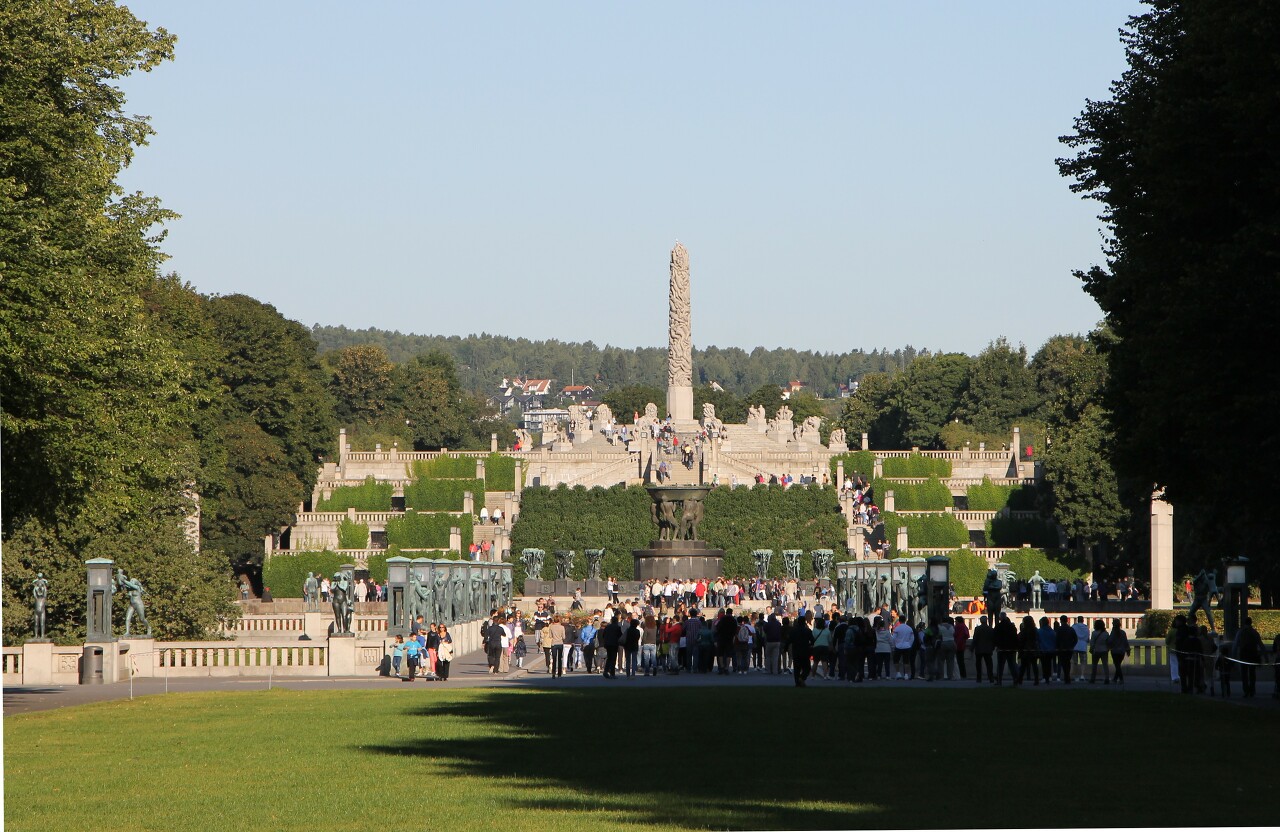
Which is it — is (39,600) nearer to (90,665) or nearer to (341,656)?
(90,665)

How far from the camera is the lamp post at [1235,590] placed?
32625mm

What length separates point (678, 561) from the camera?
62.9 m

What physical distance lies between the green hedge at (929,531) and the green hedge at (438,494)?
1964cm

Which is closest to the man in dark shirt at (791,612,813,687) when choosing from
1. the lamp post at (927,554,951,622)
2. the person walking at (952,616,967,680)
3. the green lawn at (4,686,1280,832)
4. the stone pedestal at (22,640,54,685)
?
the green lawn at (4,686,1280,832)

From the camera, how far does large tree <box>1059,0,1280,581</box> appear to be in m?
21.2

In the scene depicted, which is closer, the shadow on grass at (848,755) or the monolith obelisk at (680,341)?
the shadow on grass at (848,755)

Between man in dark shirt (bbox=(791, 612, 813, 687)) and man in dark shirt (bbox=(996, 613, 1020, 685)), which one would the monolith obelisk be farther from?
man in dark shirt (bbox=(791, 612, 813, 687))

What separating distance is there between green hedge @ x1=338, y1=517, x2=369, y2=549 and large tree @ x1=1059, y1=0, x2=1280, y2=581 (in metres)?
54.2

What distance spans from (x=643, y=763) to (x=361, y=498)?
69.1 m

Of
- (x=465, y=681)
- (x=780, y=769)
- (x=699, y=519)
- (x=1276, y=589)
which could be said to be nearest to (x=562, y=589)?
(x=699, y=519)

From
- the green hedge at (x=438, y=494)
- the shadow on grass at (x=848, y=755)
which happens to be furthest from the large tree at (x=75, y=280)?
the green hedge at (x=438, y=494)

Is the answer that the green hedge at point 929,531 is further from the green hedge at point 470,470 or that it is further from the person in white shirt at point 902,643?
the person in white shirt at point 902,643

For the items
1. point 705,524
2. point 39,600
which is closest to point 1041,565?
point 705,524

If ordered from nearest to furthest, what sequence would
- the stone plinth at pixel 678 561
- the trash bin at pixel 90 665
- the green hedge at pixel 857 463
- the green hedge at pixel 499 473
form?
1. the trash bin at pixel 90 665
2. the stone plinth at pixel 678 561
3. the green hedge at pixel 499 473
4. the green hedge at pixel 857 463
